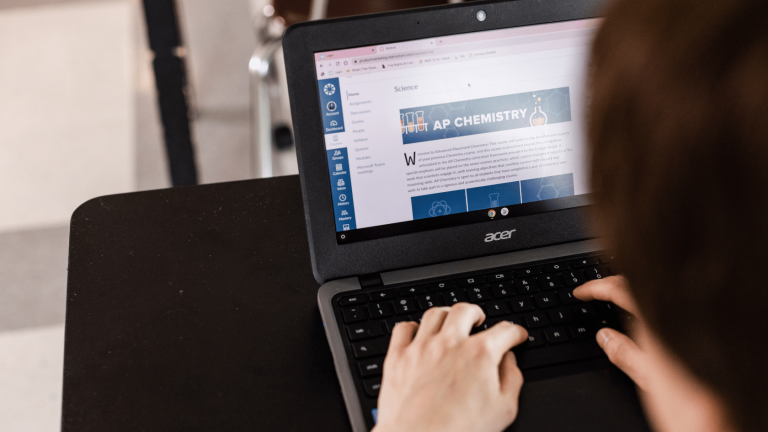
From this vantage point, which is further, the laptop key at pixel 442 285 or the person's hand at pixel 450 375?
the laptop key at pixel 442 285

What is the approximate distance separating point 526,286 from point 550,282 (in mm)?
28

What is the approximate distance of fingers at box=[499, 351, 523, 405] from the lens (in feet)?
1.83

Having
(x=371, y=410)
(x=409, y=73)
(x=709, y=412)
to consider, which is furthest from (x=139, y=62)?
(x=709, y=412)

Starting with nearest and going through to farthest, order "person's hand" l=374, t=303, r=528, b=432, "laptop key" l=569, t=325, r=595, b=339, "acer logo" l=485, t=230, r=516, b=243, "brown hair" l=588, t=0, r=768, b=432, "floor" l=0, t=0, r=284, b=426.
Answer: "brown hair" l=588, t=0, r=768, b=432
"person's hand" l=374, t=303, r=528, b=432
"laptop key" l=569, t=325, r=595, b=339
"acer logo" l=485, t=230, r=516, b=243
"floor" l=0, t=0, r=284, b=426

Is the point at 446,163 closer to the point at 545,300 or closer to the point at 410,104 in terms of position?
the point at 410,104

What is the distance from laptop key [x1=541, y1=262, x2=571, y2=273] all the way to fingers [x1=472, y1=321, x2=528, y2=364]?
4.2 inches

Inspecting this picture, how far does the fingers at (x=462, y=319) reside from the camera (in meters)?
0.59

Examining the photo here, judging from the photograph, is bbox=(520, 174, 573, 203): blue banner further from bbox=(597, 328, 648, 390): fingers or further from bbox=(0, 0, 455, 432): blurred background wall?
bbox=(0, 0, 455, 432): blurred background wall

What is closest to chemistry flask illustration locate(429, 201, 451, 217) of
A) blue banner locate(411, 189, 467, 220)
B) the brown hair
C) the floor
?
blue banner locate(411, 189, 467, 220)

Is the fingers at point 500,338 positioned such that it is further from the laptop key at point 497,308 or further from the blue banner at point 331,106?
the blue banner at point 331,106

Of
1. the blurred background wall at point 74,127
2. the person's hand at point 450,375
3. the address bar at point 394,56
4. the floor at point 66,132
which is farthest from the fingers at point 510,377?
the floor at point 66,132

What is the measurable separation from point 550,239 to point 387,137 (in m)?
0.23

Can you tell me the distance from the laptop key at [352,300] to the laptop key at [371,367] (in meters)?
0.07

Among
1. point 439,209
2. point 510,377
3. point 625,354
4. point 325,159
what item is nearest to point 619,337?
point 625,354
